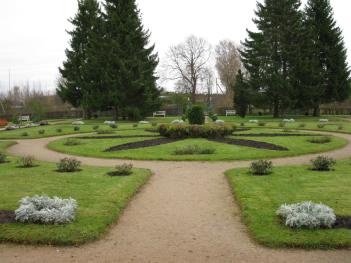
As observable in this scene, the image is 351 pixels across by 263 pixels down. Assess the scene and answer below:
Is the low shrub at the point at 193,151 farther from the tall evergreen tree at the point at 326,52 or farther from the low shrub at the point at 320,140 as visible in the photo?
the tall evergreen tree at the point at 326,52

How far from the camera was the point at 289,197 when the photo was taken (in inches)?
367

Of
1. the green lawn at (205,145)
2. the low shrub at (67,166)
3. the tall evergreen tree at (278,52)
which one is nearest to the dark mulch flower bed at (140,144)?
the green lawn at (205,145)

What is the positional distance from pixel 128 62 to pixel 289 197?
117ft

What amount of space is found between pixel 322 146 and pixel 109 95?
2864 centimetres

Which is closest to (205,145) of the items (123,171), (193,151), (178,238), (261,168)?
(193,151)

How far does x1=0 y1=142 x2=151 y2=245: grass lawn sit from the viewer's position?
6.91 m

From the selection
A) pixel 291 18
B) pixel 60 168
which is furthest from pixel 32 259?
pixel 291 18

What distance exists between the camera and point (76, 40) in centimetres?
4972

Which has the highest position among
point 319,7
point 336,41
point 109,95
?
point 319,7

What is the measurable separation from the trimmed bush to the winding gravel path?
12.5 m

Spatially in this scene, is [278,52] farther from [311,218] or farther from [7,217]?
[7,217]

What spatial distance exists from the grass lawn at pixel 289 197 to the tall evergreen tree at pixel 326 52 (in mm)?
32432

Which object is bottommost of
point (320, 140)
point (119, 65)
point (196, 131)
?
point (320, 140)

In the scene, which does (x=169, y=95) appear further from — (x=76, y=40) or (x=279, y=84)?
(x=279, y=84)
